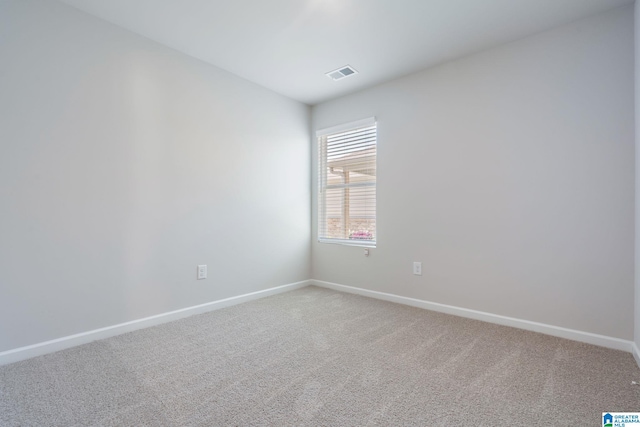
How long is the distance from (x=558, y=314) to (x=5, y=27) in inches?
168

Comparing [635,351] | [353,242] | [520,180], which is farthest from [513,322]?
[353,242]

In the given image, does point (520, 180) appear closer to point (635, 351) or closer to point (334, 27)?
point (635, 351)

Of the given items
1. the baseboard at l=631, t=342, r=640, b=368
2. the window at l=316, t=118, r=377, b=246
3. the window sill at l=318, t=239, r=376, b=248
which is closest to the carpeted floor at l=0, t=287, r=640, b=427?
the baseboard at l=631, t=342, r=640, b=368

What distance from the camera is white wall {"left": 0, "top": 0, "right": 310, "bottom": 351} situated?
1.98m

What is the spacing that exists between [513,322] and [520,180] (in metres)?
1.16

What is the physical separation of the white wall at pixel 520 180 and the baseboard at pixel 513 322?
0.04 meters

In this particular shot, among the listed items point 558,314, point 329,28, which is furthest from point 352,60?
point 558,314

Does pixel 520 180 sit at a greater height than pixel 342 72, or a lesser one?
lesser

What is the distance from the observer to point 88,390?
5.29 ft

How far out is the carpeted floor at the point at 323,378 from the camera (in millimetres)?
1408

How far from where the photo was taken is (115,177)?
93.7 inches

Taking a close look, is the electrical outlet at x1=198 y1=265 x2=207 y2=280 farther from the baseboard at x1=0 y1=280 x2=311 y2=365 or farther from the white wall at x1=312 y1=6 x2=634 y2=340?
the white wall at x1=312 y1=6 x2=634 y2=340

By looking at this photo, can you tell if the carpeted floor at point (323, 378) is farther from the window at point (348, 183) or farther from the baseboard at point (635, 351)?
the window at point (348, 183)

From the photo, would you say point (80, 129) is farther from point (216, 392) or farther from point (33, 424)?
point (216, 392)
